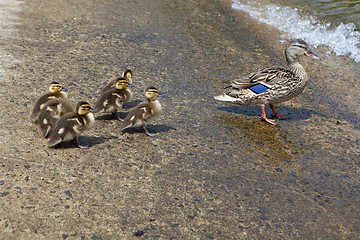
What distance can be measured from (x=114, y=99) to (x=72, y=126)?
950mm

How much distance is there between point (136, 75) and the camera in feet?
21.5

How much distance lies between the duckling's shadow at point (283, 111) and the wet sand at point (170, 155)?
35 mm

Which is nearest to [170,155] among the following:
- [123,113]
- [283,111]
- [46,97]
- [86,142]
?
[86,142]

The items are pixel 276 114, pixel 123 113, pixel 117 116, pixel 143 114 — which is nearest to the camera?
pixel 143 114

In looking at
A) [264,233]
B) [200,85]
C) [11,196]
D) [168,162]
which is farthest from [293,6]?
[11,196]

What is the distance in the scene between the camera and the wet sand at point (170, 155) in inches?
140

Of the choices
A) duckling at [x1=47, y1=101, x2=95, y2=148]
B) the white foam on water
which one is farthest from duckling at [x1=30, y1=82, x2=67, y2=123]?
the white foam on water

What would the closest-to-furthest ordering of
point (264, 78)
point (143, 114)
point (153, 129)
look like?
point (143, 114), point (153, 129), point (264, 78)

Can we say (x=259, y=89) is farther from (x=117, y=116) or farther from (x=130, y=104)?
(x=117, y=116)

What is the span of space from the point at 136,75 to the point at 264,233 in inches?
151

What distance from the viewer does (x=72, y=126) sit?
436 centimetres

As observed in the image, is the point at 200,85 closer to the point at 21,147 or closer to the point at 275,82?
the point at 275,82

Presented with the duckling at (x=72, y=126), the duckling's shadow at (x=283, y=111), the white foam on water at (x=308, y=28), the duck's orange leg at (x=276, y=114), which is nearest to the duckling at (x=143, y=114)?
the duckling at (x=72, y=126)

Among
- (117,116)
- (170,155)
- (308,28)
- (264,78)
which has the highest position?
(264,78)
